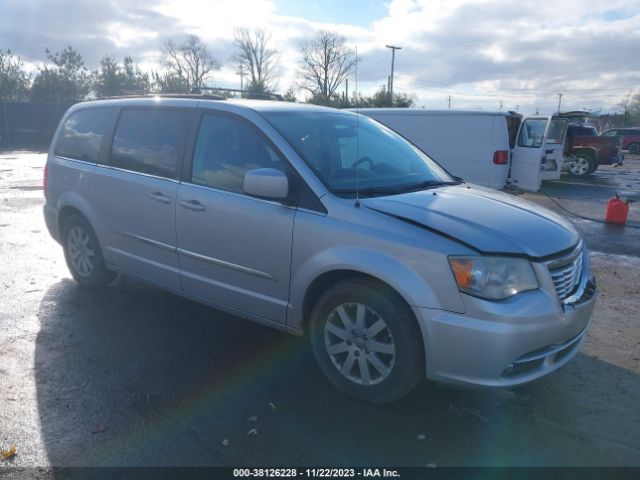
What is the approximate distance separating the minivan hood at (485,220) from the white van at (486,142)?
872 cm

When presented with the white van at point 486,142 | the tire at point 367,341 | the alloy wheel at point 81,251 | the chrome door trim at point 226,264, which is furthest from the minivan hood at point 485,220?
the white van at point 486,142

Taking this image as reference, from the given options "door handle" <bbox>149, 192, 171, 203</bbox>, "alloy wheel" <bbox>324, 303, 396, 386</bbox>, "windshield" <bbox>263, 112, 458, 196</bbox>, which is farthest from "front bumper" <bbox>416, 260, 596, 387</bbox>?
"door handle" <bbox>149, 192, 171, 203</bbox>

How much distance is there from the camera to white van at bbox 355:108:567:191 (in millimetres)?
12070

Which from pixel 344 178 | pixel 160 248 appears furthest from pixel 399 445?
pixel 160 248

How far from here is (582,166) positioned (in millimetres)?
19469

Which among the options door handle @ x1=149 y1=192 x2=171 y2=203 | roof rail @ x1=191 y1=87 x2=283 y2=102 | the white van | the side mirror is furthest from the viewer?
the white van

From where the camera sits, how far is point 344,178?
149 inches

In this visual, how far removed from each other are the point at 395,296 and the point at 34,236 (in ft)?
21.9

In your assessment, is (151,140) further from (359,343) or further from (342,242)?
(359,343)

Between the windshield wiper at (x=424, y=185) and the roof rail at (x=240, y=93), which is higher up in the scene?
the roof rail at (x=240, y=93)

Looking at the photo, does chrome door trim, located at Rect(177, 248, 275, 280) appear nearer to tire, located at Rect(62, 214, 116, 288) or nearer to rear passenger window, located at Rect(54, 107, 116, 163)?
tire, located at Rect(62, 214, 116, 288)

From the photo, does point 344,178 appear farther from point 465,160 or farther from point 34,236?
point 465,160

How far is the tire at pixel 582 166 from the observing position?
1933 cm

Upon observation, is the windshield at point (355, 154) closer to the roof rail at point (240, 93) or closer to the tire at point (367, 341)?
the tire at point (367, 341)
